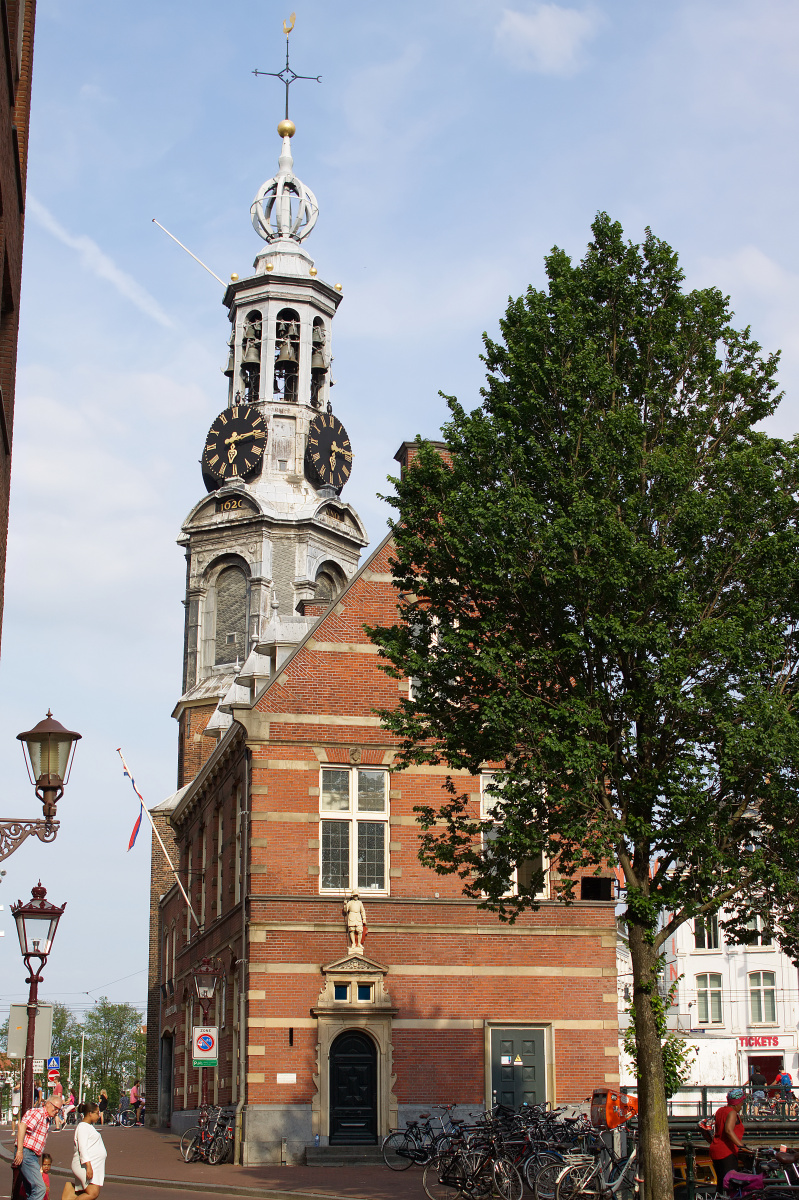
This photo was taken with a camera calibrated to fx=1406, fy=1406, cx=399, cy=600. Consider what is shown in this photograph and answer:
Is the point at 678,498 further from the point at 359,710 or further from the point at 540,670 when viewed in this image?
the point at 359,710

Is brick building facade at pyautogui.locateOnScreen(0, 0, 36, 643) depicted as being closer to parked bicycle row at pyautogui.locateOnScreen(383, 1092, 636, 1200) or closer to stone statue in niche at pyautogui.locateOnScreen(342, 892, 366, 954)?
parked bicycle row at pyautogui.locateOnScreen(383, 1092, 636, 1200)

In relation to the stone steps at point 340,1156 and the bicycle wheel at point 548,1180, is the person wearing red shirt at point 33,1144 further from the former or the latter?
the stone steps at point 340,1156

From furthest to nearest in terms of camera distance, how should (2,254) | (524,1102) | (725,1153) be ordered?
(524,1102) < (725,1153) < (2,254)

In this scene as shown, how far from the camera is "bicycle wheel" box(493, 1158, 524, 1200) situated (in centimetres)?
1867

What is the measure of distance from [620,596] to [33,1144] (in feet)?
29.4

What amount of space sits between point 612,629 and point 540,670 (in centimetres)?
127

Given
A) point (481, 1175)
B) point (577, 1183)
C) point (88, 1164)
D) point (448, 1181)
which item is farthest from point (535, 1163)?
point (88, 1164)

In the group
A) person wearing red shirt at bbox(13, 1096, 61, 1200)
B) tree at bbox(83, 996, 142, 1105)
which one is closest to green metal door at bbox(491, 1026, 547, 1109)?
person wearing red shirt at bbox(13, 1096, 61, 1200)

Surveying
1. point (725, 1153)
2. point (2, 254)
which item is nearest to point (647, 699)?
point (725, 1153)

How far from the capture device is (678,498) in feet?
56.7

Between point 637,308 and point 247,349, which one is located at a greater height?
point 247,349

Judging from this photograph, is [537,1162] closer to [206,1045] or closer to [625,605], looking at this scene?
[625,605]

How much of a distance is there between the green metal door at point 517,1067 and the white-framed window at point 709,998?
38767 mm

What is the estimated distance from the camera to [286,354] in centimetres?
7012
